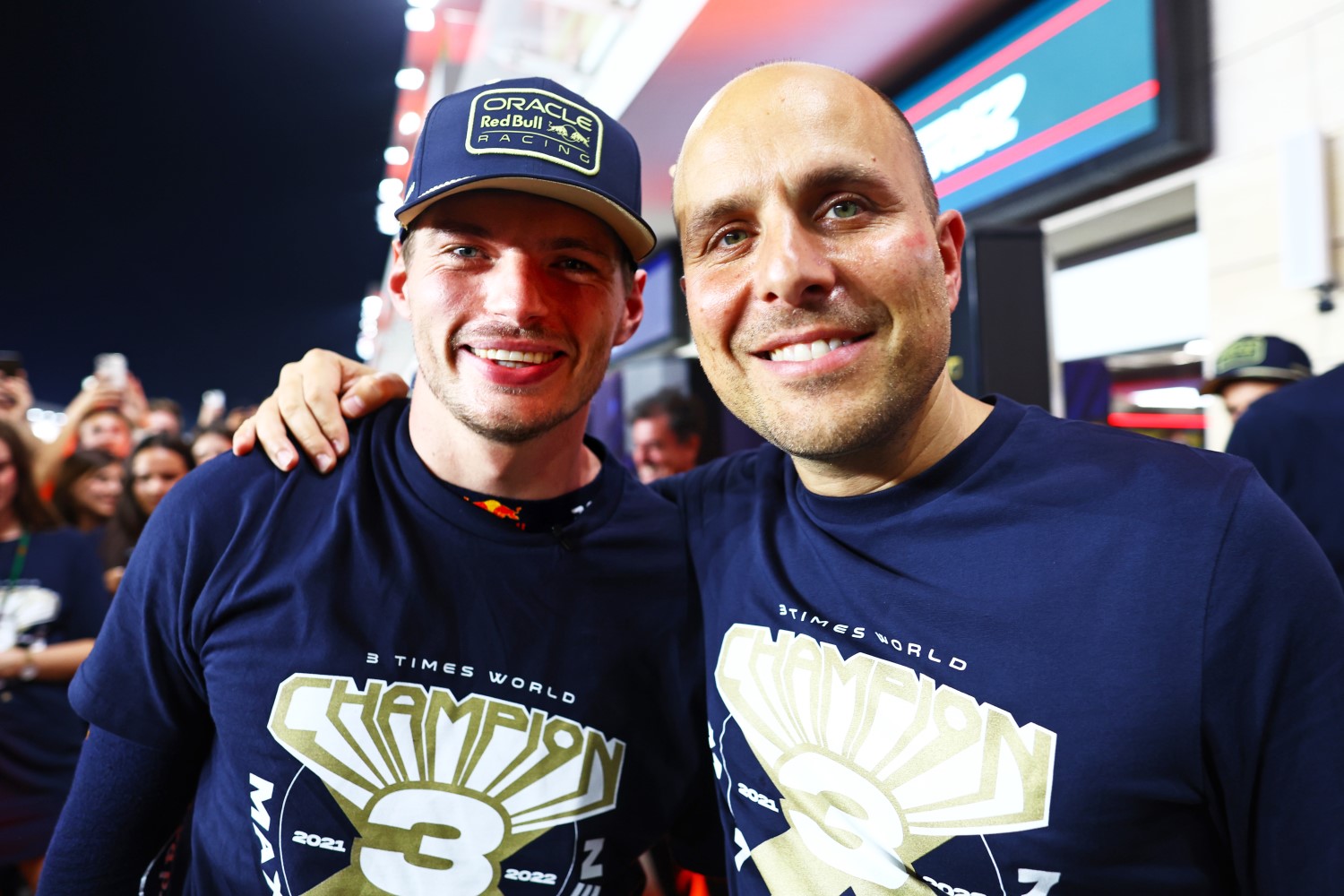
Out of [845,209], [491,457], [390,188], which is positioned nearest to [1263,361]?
[845,209]

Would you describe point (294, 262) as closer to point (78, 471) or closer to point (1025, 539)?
point (78, 471)

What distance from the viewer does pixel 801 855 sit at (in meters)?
1.05

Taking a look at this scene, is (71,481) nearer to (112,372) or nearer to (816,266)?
(112,372)

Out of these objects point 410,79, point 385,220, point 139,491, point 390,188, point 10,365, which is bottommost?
point 139,491

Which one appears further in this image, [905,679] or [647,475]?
[647,475]

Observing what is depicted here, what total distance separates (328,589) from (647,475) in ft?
8.17

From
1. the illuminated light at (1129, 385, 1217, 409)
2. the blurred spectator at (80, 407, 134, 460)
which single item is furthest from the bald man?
the illuminated light at (1129, 385, 1217, 409)

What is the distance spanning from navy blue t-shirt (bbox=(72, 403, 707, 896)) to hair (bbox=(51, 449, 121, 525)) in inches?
108

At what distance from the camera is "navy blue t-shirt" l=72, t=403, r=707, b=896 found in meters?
1.16

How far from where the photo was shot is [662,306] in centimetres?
677

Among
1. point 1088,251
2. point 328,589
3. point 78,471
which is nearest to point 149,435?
point 78,471

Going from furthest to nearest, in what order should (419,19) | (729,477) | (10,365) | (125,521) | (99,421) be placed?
1. (419,19)
2. (99,421)
3. (10,365)
4. (125,521)
5. (729,477)

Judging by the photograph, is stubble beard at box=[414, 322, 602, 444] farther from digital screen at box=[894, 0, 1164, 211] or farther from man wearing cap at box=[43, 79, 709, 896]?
digital screen at box=[894, 0, 1164, 211]

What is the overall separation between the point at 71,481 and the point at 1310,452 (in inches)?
173
